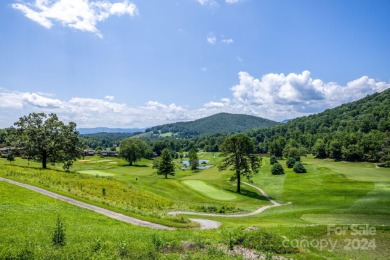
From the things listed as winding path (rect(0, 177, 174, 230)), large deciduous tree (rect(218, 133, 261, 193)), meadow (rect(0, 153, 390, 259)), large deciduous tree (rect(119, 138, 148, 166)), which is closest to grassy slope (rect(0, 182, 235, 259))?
meadow (rect(0, 153, 390, 259))

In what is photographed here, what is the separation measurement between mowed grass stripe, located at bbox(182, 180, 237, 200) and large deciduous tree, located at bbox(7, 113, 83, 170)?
28.4m

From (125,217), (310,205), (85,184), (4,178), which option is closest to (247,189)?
(310,205)

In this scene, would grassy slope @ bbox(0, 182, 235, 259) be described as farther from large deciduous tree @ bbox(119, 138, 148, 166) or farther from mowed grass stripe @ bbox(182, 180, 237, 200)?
large deciduous tree @ bbox(119, 138, 148, 166)

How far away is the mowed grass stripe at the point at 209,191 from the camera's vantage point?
61062 mm

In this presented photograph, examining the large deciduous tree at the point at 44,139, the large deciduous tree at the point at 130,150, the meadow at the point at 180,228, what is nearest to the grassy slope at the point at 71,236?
the meadow at the point at 180,228

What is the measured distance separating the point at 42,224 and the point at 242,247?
49.5ft

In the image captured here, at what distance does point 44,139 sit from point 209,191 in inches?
1520

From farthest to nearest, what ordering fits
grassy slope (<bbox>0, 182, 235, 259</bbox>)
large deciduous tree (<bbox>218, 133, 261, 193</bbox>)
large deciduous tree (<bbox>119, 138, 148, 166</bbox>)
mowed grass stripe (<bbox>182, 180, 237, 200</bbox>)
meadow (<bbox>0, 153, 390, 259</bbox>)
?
large deciduous tree (<bbox>119, 138, 148, 166</bbox>)
large deciduous tree (<bbox>218, 133, 261, 193</bbox>)
mowed grass stripe (<bbox>182, 180, 237, 200</bbox>)
meadow (<bbox>0, 153, 390, 259</bbox>)
grassy slope (<bbox>0, 182, 235, 259</bbox>)

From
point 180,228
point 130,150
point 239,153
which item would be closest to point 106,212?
point 180,228

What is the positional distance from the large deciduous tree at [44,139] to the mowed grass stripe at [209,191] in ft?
93.1

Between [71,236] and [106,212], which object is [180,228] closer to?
[106,212]

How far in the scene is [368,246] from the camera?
67.6ft

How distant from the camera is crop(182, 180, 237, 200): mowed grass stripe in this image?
200 feet

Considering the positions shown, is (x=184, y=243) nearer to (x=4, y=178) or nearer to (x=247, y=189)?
(x=4, y=178)
